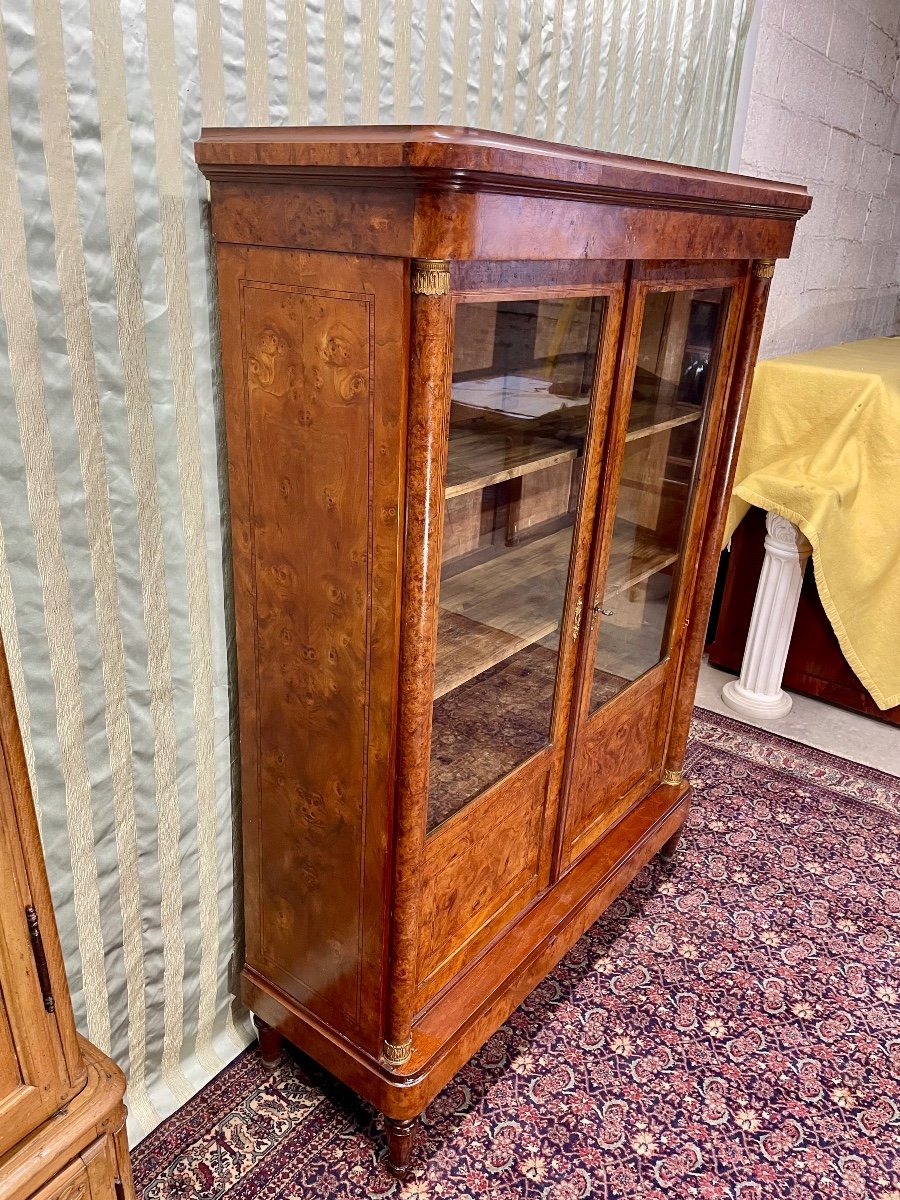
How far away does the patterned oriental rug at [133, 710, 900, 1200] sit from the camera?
1479 mm

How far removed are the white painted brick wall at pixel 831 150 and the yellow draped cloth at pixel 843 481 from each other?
396 mm

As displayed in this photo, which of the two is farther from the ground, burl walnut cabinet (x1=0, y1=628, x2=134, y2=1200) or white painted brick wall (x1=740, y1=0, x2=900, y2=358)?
white painted brick wall (x1=740, y1=0, x2=900, y2=358)

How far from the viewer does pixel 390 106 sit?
1.40 meters

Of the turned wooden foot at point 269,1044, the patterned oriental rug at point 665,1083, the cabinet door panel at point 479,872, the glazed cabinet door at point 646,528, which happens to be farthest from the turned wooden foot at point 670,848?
the turned wooden foot at point 269,1044

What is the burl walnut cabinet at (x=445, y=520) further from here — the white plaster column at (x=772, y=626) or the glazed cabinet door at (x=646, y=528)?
the white plaster column at (x=772, y=626)

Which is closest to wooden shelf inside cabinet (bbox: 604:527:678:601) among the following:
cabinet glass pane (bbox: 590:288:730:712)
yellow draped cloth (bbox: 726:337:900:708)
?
cabinet glass pane (bbox: 590:288:730:712)

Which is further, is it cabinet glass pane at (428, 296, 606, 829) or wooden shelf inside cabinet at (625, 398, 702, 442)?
wooden shelf inside cabinet at (625, 398, 702, 442)

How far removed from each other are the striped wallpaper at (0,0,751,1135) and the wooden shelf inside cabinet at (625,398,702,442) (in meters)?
0.57

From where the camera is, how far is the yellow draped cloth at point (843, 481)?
2.55 m

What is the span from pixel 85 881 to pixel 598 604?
3.00 ft

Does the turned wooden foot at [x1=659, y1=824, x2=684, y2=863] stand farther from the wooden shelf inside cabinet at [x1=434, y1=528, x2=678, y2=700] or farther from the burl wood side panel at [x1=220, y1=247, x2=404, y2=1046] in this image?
the burl wood side panel at [x1=220, y1=247, x2=404, y2=1046]

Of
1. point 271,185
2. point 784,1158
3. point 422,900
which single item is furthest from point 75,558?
point 784,1158

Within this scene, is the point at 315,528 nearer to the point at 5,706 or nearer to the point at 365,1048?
the point at 5,706

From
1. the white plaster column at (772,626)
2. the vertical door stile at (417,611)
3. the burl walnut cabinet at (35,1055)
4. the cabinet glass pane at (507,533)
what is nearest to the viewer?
the burl walnut cabinet at (35,1055)
